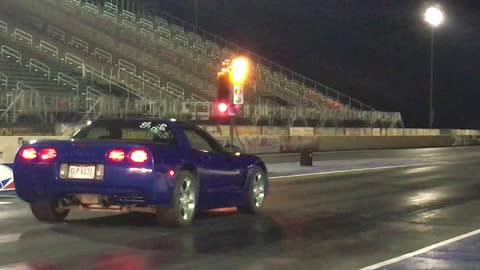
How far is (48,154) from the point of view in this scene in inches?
414

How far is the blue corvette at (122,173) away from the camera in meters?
10.2

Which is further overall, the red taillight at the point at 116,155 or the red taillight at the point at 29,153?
the red taillight at the point at 29,153

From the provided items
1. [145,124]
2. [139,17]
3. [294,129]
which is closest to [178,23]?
[139,17]

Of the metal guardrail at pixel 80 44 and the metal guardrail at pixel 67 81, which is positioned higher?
the metal guardrail at pixel 80 44

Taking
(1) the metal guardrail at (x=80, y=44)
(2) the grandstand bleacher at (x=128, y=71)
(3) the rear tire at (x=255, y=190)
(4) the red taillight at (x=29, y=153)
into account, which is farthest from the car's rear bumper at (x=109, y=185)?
(1) the metal guardrail at (x=80, y=44)

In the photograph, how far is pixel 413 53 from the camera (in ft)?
260

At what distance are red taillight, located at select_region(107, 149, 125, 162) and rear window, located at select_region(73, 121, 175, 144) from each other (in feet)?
3.15

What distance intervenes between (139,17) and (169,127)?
47.7 meters

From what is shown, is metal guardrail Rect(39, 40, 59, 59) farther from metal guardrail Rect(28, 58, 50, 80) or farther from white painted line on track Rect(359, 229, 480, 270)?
white painted line on track Rect(359, 229, 480, 270)

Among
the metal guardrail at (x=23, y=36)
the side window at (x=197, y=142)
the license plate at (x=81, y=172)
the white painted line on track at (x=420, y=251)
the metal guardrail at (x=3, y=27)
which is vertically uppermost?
the metal guardrail at (x=3, y=27)

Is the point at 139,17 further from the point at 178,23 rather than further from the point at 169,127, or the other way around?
the point at 169,127

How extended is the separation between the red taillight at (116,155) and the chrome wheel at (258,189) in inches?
123

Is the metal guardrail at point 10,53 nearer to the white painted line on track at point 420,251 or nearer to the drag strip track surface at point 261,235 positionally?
the drag strip track surface at point 261,235

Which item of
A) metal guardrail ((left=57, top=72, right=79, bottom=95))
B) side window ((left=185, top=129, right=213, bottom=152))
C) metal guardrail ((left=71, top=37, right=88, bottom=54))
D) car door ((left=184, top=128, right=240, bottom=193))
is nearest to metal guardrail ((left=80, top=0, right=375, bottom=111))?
metal guardrail ((left=71, top=37, right=88, bottom=54))
